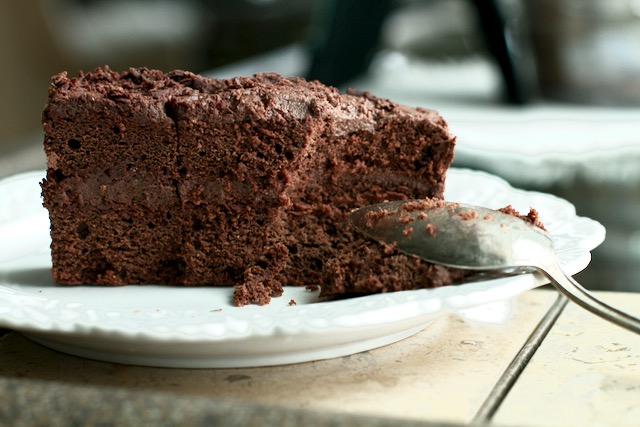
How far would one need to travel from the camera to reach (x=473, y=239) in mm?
1264

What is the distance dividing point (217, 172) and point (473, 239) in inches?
20.0

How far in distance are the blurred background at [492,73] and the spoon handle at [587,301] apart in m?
0.58

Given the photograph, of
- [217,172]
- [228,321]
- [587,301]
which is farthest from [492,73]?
[228,321]

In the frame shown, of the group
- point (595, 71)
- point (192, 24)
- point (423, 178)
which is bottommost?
point (423, 178)

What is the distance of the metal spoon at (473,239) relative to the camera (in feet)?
4.06

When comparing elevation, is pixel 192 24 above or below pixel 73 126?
above

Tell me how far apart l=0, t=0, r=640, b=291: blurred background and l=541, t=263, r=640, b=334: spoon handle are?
576 millimetres

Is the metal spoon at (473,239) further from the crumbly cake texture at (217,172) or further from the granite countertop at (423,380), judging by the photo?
the crumbly cake texture at (217,172)

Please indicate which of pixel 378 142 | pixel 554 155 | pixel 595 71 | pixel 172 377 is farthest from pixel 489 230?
pixel 595 71

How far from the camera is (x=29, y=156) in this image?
8.31ft

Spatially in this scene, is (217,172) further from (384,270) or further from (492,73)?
(492,73)

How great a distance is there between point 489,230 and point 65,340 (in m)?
0.63

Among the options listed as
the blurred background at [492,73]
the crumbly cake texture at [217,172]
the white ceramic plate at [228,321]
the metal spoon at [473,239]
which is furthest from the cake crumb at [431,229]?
the blurred background at [492,73]

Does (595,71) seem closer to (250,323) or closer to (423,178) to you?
(423,178)
